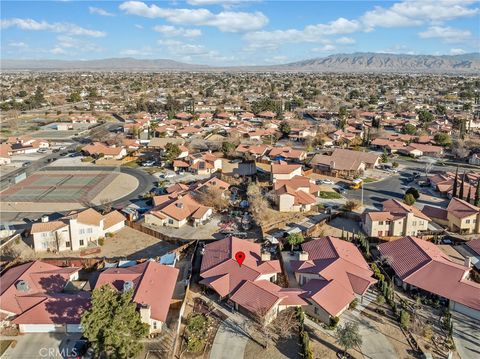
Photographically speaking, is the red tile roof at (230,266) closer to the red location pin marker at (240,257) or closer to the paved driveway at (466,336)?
the red location pin marker at (240,257)

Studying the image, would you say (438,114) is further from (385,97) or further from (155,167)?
(155,167)

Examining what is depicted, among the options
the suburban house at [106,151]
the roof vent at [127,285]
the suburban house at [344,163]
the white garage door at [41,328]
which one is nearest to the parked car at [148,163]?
the suburban house at [106,151]

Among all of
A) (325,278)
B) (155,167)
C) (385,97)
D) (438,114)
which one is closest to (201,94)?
(385,97)

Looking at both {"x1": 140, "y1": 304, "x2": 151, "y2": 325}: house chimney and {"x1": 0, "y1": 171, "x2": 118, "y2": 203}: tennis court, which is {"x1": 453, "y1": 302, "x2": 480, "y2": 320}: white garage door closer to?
{"x1": 140, "y1": 304, "x2": 151, "y2": 325}: house chimney

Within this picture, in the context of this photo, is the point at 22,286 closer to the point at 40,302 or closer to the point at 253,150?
the point at 40,302

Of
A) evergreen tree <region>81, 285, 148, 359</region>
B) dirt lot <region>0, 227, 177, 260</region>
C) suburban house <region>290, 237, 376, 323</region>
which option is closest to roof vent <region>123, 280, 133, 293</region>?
evergreen tree <region>81, 285, 148, 359</region>

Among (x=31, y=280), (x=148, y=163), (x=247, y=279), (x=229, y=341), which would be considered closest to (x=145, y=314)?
(x=229, y=341)

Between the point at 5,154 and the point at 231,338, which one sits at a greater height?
the point at 5,154

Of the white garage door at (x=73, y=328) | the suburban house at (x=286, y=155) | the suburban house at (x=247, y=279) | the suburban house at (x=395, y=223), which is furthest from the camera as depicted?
the suburban house at (x=286, y=155)
